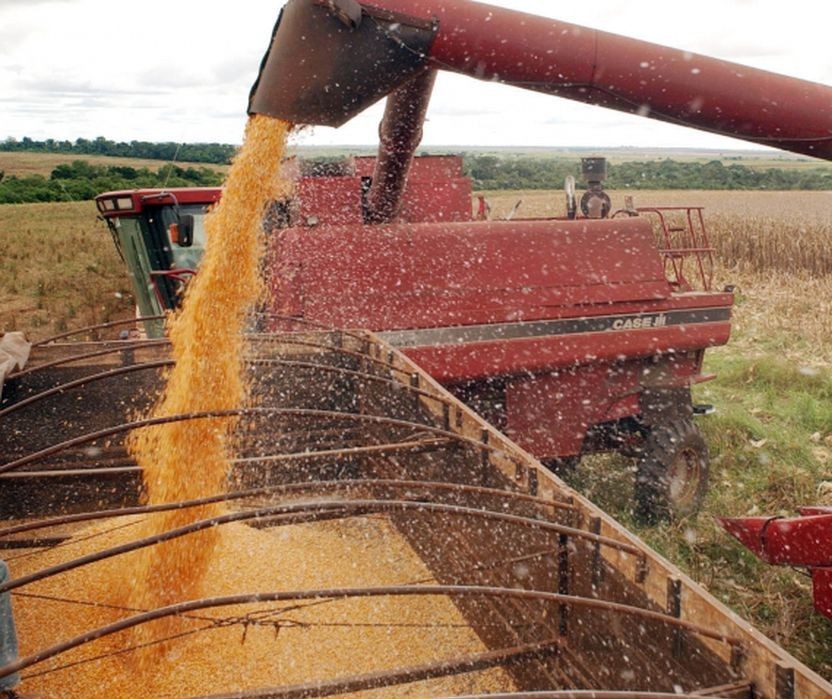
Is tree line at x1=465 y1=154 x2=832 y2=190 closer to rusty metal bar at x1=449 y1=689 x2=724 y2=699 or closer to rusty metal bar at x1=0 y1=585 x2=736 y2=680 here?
rusty metal bar at x1=0 y1=585 x2=736 y2=680

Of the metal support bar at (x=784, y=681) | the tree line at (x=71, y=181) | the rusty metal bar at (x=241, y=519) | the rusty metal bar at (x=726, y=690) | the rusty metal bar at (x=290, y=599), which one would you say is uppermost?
the tree line at (x=71, y=181)

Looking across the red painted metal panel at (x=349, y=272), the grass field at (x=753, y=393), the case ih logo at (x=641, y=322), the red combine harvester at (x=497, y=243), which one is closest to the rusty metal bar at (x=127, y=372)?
the red combine harvester at (x=497, y=243)

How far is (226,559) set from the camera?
3432mm

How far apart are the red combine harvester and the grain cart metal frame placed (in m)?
0.55

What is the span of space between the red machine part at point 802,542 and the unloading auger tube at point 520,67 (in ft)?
5.05

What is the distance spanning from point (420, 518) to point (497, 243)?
211 centimetres

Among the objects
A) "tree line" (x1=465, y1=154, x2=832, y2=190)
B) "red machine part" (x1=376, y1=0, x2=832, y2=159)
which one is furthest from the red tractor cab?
"tree line" (x1=465, y1=154, x2=832, y2=190)

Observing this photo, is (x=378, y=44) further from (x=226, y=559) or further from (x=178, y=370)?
(x=226, y=559)

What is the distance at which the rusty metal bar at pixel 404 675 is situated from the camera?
209cm

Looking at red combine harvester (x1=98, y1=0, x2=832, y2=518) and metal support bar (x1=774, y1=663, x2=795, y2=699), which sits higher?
red combine harvester (x1=98, y1=0, x2=832, y2=518)

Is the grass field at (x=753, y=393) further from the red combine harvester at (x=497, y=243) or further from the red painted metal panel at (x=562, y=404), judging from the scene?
the red painted metal panel at (x=562, y=404)

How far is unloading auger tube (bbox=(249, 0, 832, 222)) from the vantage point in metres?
2.84

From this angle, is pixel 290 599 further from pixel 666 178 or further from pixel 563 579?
pixel 666 178

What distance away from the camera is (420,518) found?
11.5 ft
